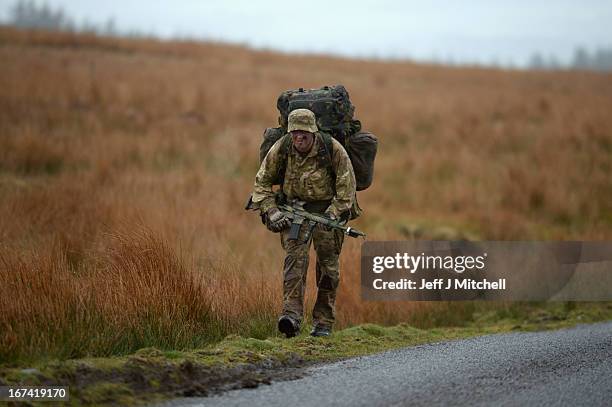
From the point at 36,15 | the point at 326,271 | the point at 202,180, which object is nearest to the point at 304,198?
the point at 326,271

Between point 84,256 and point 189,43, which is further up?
point 189,43

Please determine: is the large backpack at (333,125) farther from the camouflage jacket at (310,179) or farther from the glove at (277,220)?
the glove at (277,220)

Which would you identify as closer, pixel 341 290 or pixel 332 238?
pixel 332 238

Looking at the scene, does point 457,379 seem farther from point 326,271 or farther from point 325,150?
point 325,150

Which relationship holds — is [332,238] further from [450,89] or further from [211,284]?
[450,89]

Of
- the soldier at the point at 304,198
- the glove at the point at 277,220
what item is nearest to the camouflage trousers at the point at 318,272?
the soldier at the point at 304,198

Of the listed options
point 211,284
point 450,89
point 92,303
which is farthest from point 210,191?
point 450,89

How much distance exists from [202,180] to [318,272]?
808 centimetres

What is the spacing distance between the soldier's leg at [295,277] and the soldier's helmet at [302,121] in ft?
2.57

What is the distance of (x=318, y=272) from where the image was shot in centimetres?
685

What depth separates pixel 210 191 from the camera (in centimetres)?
1382

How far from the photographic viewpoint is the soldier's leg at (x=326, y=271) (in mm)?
6547

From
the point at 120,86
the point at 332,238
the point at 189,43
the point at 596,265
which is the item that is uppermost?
the point at 189,43

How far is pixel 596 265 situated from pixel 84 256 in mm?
6188
